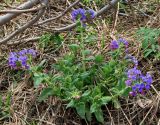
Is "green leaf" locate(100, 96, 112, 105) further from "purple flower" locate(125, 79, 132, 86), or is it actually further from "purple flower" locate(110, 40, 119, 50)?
"purple flower" locate(110, 40, 119, 50)

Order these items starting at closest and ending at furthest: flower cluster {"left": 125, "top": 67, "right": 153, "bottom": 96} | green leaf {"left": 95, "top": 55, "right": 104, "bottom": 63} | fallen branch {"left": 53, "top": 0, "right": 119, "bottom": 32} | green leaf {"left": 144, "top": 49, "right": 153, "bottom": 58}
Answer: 1. flower cluster {"left": 125, "top": 67, "right": 153, "bottom": 96}
2. green leaf {"left": 95, "top": 55, "right": 104, "bottom": 63}
3. green leaf {"left": 144, "top": 49, "right": 153, "bottom": 58}
4. fallen branch {"left": 53, "top": 0, "right": 119, "bottom": 32}

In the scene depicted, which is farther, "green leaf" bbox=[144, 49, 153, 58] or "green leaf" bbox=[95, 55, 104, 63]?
"green leaf" bbox=[144, 49, 153, 58]

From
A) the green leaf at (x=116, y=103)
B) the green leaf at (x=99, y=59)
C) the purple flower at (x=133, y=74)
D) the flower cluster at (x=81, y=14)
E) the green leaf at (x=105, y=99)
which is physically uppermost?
the flower cluster at (x=81, y=14)

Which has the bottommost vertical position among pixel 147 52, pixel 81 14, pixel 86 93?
pixel 86 93

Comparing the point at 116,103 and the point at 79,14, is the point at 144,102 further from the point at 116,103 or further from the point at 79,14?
the point at 79,14

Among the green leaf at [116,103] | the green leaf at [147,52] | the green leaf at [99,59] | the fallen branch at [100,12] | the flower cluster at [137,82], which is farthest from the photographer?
the fallen branch at [100,12]

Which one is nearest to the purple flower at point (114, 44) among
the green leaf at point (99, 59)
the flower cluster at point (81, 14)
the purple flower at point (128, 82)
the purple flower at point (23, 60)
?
the green leaf at point (99, 59)

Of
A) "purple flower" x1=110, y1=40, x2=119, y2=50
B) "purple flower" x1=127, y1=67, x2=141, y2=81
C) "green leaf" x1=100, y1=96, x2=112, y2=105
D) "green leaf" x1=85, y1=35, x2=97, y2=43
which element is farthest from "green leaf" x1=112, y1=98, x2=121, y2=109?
"green leaf" x1=85, y1=35, x2=97, y2=43

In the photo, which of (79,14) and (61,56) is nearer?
(79,14)

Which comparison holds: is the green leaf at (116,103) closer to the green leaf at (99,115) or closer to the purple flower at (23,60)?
the green leaf at (99,115)

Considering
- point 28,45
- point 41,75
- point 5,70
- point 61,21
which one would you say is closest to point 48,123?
point 41,75

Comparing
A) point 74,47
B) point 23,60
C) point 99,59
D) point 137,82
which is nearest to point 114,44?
point 99,59
